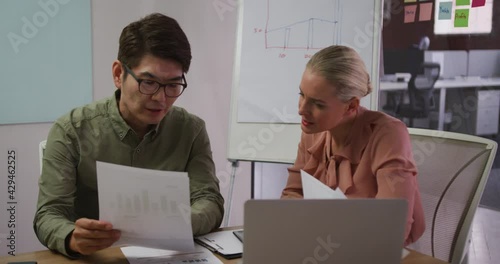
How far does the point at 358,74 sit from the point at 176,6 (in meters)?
1.76

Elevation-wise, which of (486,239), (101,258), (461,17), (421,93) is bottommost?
(486,239)

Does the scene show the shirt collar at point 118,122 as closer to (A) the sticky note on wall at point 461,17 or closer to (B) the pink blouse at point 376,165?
(B) the pink blouse at point 376,165

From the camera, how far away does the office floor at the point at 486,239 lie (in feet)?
10.4

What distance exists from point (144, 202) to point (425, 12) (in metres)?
2.19

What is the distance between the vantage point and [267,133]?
2488mm

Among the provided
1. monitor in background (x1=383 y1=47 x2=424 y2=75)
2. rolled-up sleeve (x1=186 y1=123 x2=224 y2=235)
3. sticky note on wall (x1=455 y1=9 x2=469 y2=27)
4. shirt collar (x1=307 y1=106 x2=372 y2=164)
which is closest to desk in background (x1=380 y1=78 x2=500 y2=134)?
monitor in background (x1=383 y1=47 x2=424 y2=75)

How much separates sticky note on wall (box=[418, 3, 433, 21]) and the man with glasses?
5.42 feet

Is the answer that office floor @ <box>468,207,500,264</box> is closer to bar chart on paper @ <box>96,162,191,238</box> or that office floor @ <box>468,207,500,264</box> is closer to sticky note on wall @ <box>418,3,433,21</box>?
sticky note on wall @ <box>418,3,433,21</box>

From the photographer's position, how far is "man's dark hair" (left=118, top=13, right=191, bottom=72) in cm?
144

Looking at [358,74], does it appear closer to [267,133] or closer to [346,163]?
[346,163]

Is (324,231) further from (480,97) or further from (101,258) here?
(480,97)

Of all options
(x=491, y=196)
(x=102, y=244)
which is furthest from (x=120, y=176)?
(x=491, y=196)

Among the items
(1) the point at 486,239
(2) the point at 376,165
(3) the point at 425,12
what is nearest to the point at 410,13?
(3) the point at 425,12

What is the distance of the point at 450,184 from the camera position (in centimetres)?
152
